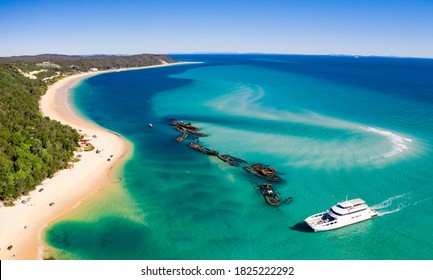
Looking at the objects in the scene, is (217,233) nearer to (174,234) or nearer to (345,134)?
(174,234)

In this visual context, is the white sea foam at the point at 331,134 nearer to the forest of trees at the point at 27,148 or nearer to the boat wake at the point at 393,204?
the boat wake at the point at 393,204

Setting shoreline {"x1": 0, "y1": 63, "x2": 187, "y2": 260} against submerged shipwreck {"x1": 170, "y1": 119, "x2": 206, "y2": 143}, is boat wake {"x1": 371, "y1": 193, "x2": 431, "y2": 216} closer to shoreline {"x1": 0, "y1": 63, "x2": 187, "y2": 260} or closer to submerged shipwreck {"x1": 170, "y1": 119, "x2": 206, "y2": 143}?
shoreline {"x1": 0, "y1": 63, "x2": 187, "y2": 260}

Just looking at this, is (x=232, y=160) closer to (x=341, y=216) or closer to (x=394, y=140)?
(x=341, y=216)

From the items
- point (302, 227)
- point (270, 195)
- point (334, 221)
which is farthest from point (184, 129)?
point (334, 221)

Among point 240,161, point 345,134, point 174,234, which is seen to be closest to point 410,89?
point 345,134

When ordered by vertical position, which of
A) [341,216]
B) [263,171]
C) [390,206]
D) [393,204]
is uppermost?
[263,171]

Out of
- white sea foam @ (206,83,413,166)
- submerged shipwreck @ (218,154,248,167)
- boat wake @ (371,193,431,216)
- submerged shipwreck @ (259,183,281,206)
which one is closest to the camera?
boat wake @ (371,193,431,216)

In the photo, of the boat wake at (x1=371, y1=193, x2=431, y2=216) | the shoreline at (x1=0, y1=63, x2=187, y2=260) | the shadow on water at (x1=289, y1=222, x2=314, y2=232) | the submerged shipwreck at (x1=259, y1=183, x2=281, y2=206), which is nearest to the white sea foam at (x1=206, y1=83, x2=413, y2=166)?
the boat wake at (x1=371, y1=193, x2=431, y2=216)
